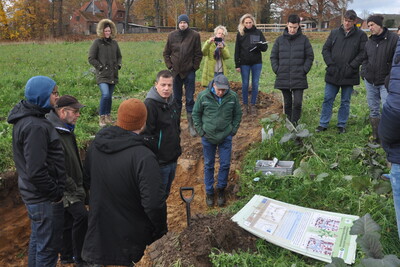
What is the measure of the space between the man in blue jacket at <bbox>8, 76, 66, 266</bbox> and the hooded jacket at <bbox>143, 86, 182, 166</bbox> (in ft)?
3.37

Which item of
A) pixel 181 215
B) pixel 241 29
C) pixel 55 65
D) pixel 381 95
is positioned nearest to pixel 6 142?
pixel 181 215

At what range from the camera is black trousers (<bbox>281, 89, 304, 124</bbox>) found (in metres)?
6.07

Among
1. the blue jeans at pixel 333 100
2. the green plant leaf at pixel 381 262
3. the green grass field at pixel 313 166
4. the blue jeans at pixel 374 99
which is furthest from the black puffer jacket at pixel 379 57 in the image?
the green plant leaf at pixel 381 262

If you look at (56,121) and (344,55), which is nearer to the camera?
(56,121)

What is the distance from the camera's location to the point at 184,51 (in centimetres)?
667

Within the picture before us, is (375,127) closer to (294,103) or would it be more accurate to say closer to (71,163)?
(294,103)

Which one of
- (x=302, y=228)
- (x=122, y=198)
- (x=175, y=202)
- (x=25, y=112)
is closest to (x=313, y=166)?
(x=302, y=228)

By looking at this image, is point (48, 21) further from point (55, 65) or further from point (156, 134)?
point (156, 134)

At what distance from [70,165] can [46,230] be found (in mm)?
643

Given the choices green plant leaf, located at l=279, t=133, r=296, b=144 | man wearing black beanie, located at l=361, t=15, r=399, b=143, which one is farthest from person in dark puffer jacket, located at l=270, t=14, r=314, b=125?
man wearing black beanie, located at l=361, t=15, r=399, b=143

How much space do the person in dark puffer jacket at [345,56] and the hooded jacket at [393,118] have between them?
11.3ft

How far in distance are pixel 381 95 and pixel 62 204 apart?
467 centimetres

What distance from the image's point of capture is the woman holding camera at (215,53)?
22.5 feet

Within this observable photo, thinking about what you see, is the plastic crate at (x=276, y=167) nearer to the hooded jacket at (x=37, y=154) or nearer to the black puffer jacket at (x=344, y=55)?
the black puffer jacket at (x=344, y=55)
